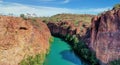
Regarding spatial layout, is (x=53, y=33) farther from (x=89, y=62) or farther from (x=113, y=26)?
(x=113, y=26)

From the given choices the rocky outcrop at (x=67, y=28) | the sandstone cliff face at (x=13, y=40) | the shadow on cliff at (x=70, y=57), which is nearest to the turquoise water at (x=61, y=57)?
the shadow on cliff at (x=70, y=57)

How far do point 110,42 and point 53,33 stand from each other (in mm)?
66290

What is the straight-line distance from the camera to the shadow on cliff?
204 feet

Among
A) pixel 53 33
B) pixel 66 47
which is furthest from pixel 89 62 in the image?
pixel 53 33

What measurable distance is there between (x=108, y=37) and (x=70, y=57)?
16.6 metres

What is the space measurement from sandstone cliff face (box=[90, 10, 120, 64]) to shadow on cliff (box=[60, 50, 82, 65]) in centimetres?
623

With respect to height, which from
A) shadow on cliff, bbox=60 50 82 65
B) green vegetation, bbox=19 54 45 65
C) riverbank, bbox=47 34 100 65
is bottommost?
shadow on cliff, bbox=60 50 82 65

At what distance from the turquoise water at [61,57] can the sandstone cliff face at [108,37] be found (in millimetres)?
6826

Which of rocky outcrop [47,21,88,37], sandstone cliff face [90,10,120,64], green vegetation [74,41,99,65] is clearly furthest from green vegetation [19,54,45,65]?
rocky outcrop [47,21,88,37]

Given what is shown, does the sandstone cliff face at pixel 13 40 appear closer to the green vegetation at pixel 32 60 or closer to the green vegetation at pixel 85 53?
the green vegetation at pixel 32 60

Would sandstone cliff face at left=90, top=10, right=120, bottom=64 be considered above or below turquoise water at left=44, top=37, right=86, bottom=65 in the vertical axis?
above

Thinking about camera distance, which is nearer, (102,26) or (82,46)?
(102,26)

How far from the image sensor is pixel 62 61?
2399 inches

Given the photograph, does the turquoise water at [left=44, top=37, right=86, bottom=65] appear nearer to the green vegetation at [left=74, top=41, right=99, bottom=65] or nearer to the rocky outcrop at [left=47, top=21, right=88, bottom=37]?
the green vegetation at [left=74, top=41, right=99, bottom=65]
